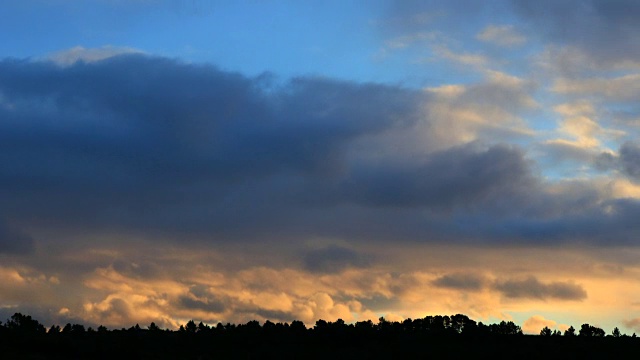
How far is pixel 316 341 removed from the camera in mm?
109500

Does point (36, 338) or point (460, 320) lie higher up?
point (460, 320)

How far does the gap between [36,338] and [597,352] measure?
60950 millimetres

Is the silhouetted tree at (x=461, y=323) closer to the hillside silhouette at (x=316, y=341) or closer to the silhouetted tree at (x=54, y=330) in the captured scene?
the hillside silhouette at (x=316, y=341)

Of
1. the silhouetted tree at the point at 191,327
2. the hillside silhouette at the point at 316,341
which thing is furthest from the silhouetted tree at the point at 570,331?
the silhouetted tree at the point at 191,327

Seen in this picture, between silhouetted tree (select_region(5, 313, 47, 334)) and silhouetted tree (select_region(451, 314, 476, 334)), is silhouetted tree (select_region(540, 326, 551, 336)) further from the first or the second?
silhouetted tree (select_region(5, 313, 47, 334))

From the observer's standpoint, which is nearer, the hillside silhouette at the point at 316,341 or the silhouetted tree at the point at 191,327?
the hillside silhouette at the point at 316,341

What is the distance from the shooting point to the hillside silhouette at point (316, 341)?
303ft

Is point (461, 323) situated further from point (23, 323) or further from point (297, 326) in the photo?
point (23, 323)

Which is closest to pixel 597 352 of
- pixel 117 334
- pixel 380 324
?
pixel 380 324

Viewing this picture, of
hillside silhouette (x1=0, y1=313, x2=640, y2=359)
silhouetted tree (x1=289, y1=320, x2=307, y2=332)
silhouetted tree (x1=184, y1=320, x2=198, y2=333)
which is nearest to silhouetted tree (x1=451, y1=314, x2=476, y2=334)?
hillside silhouette (x1=0, y1=313, x2=640, y2=359)

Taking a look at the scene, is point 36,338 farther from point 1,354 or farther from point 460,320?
point 460,320

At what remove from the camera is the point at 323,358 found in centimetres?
9644

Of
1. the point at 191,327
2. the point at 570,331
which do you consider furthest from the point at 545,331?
the point at 191,327

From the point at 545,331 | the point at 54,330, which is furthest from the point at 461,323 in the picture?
the point at 54,330
